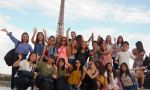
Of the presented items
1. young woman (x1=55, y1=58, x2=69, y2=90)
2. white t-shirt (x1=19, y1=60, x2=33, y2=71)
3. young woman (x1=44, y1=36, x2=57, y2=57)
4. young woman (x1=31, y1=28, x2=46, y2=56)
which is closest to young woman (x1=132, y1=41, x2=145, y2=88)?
young woman (x1=44, y1=36, x2=57, y2=57)

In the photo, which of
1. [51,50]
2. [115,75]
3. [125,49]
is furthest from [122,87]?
[51,50]

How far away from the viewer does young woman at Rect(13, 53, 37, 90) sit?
15.8 metres

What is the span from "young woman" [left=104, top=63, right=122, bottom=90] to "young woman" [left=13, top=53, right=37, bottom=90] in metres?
2.69

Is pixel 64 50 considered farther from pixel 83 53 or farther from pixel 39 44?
pixel 39 44

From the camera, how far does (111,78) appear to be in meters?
16.9

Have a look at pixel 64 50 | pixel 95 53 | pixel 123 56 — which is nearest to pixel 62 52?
pixel 64 50

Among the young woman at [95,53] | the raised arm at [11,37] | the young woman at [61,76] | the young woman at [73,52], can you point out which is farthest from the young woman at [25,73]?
the young woman at [95,53]

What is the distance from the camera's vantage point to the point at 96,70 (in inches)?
660

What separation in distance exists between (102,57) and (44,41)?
2.24 meters

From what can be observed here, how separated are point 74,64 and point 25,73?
2.09m

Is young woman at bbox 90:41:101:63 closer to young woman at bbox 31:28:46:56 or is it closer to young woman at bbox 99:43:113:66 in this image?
young woman at bbox 99:43:113:66

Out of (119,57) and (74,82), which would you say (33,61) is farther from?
(119,57)

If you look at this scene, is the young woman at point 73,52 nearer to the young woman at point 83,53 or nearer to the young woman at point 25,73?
the young woman at point 83,53

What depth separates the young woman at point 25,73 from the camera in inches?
621
